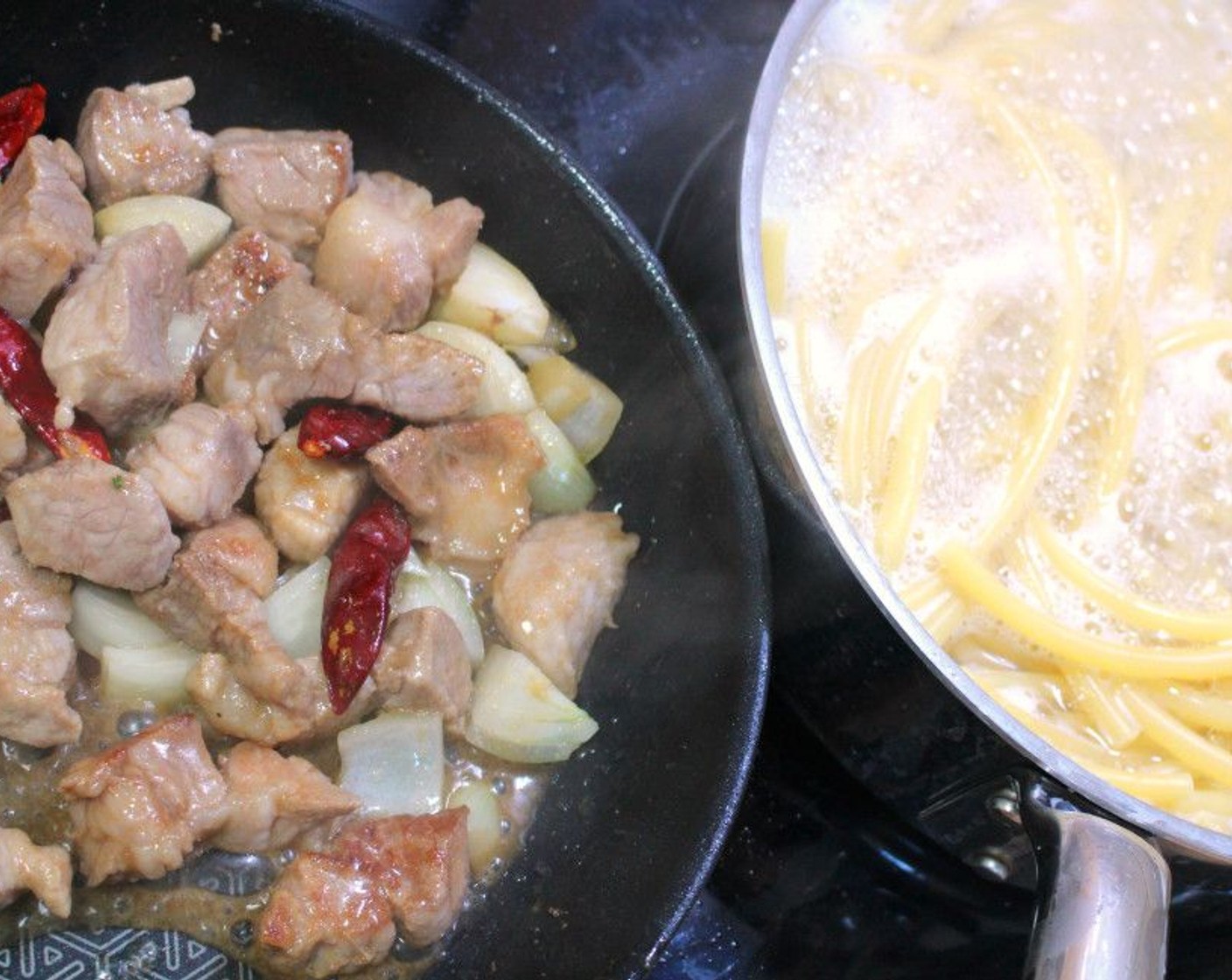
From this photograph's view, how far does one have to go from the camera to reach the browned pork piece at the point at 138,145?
2.06m

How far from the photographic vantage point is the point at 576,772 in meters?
2.09

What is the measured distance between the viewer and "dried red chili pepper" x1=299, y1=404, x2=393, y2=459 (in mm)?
2031

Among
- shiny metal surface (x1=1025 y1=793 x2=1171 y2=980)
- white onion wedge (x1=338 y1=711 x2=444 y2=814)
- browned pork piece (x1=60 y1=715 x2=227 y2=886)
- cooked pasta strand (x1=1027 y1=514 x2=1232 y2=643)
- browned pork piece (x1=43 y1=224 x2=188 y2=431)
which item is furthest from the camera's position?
cooked pasta strand (x1=1027 y1=514 x2=1232 y2=643)

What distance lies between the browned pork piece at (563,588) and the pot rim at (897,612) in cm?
37

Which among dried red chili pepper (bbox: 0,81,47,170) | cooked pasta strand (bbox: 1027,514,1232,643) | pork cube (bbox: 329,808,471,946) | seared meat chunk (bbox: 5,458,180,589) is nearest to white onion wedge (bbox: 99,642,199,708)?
seared meat chunk (bbox: 5,458,180,589)

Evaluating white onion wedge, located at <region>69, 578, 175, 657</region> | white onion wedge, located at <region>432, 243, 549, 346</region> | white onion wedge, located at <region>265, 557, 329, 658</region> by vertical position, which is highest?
white onion wedge, located at <region>432, 243, 549, 346</region>

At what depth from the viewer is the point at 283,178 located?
2145mm

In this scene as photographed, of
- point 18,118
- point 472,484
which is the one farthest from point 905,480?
point 18,118

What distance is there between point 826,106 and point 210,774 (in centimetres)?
166

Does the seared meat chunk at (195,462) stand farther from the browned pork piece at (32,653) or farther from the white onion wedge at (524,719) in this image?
the white onion wedge at (524,719)

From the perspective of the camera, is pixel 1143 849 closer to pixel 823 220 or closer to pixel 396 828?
pixel 396 828

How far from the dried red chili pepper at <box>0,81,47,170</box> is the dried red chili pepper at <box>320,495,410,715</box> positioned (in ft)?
2.64

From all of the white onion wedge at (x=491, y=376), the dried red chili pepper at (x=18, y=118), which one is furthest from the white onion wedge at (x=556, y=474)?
the dried red chili pepper at (x=18, y=118)

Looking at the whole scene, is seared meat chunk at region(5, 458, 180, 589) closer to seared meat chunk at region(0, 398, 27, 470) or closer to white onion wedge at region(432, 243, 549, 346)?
seared meat chunk at region(0, 398, 27, 470)
